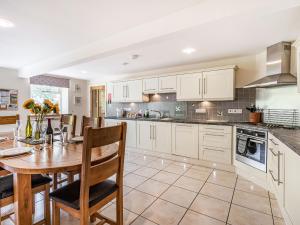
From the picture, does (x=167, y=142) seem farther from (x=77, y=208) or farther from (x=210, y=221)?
(x=77, y=208)

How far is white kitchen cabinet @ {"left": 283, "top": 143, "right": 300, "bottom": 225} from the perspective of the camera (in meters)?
1.35

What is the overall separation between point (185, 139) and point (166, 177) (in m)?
1.00

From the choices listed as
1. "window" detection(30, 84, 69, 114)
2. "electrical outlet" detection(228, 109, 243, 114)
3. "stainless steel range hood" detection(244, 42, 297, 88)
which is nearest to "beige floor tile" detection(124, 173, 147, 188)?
"electrical outlet" detection(228, 109, 243, 114)

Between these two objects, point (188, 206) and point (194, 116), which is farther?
point (194, 116)

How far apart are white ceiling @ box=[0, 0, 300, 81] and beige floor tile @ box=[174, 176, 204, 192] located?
6.79 ft

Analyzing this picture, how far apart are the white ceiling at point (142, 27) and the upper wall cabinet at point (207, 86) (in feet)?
1.29

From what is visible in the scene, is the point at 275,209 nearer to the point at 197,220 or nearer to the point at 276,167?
the point at 276,167

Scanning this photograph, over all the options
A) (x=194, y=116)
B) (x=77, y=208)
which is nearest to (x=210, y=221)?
(x=77, y=208)

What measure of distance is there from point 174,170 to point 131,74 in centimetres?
315

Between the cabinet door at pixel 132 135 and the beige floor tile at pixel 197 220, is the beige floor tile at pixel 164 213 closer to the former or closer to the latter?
the beige floor tile at pixel 197 220

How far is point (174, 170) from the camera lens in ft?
10.2

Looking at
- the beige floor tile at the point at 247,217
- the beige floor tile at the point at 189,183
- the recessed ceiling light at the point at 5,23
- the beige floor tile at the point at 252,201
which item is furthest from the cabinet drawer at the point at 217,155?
the recessed ceiling light at the point at 5,23

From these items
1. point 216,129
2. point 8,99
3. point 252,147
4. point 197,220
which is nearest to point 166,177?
point 197,220

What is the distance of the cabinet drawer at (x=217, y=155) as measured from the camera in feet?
10.0
